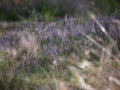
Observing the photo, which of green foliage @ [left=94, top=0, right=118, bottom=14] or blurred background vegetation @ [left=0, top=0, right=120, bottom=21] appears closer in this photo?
green foliage @ [left=94, top=0, right=118, bottom=14]

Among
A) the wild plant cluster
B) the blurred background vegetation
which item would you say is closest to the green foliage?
the blurred background vegetation

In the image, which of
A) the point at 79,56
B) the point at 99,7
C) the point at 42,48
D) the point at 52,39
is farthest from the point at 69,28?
the point at 99,7

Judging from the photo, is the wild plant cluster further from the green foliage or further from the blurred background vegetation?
the blurred background vegetation

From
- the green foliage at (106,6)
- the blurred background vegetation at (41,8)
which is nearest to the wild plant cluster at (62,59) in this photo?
the green foliage at (106,6)

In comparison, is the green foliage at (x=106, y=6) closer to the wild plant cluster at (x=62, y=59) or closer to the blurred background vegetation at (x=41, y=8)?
the blurred background vegetation at (x=41, y=8)

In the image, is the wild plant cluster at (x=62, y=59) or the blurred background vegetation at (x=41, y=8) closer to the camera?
the wild plant cluster at (x=62, y=59)

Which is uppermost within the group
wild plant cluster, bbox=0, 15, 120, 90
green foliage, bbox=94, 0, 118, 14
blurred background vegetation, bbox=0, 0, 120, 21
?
wild plant cluster, bbox=0, 15, 120, 90

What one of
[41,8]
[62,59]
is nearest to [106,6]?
[41,8]

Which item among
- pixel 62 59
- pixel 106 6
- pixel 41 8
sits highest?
pixel 62 59

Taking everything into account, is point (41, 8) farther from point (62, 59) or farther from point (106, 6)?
point (62, 59)

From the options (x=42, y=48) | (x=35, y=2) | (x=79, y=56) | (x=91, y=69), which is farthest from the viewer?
(x=35, y=2)

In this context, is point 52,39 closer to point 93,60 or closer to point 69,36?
point 69,36
